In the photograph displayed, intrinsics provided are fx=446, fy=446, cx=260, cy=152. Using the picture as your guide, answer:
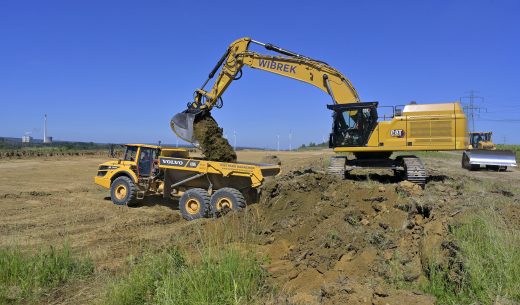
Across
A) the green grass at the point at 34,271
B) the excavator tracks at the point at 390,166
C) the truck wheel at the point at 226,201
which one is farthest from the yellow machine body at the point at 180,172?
the green grass at the point at 34,271

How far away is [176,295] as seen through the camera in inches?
189

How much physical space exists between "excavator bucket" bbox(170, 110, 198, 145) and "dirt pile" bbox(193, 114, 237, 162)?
0.47 ft

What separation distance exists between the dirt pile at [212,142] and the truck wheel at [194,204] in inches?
73.6

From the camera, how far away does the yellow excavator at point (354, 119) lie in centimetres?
1284

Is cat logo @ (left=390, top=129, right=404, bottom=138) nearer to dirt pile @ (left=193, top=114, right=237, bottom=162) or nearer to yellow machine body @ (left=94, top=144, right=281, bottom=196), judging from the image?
yellow machine body @ (left=94, top=144, right=281, bottom=196)

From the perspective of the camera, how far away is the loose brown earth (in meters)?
5.12

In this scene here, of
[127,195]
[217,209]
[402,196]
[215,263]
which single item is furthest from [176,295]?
[127,195]

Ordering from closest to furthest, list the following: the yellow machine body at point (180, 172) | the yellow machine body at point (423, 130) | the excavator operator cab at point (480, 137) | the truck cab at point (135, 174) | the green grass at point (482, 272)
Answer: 1. the green grass at point (482, 272)
2. the yellow machine body at point (180, 172)
3. the yellow machine body at point (423, 130)
4. the truck cab at point (135, 174)
5. the excavator operator cab at point (480, 137)

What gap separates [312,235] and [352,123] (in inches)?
291

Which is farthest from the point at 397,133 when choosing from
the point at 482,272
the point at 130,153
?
the point at 482,272

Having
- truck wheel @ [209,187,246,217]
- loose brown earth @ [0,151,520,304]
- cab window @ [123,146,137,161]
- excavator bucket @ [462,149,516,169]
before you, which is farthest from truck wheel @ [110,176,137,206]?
excavator bucket @ [462,149,516,169]

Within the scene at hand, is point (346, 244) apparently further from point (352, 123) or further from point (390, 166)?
point (390, 166)

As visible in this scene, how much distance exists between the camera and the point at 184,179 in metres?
12.4

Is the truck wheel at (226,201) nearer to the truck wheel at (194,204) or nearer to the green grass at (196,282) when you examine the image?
the truck wheel at (194,204)
